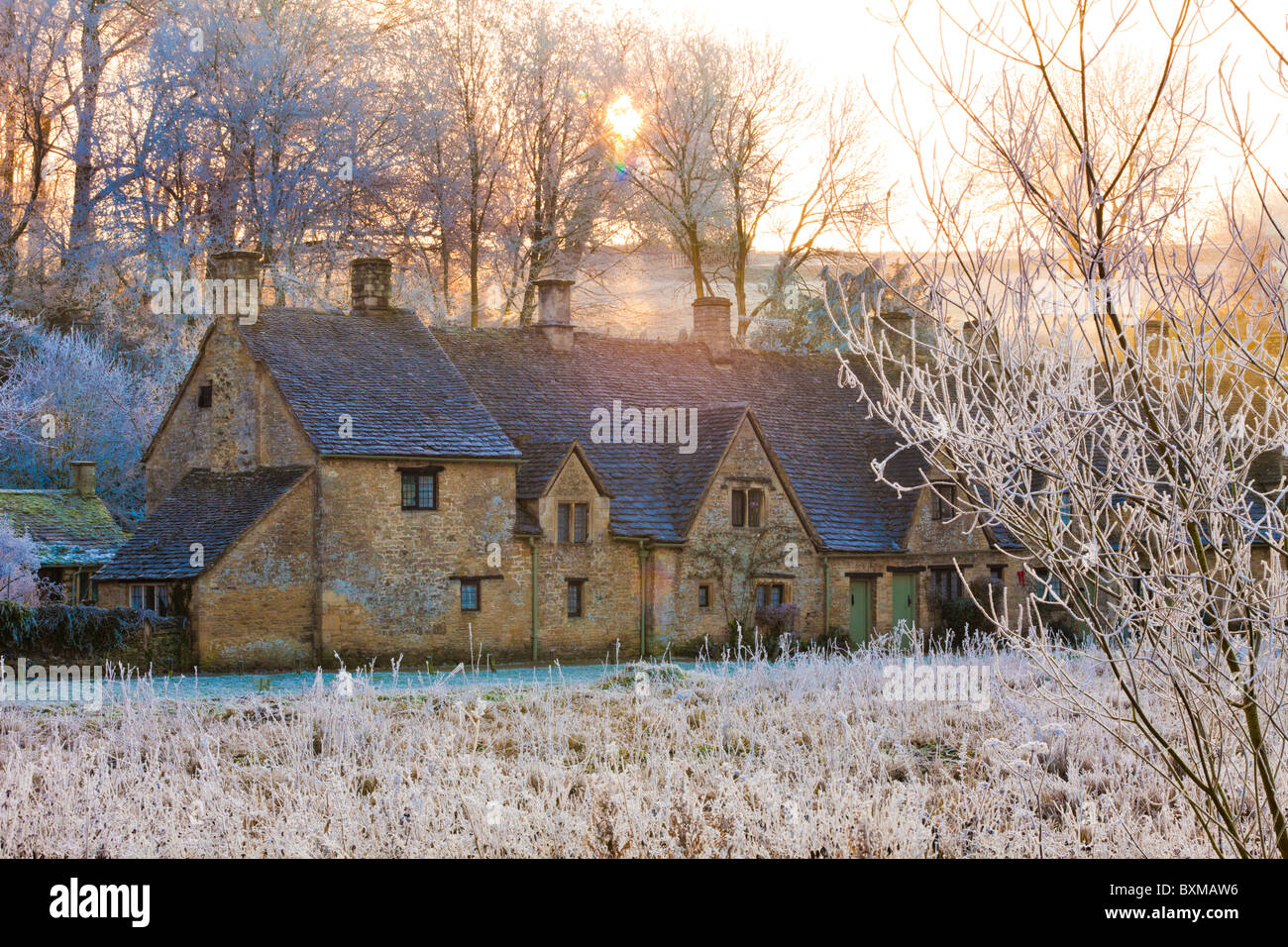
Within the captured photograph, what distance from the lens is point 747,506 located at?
110 feet

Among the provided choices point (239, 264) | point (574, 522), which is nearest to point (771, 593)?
point (574, 522)

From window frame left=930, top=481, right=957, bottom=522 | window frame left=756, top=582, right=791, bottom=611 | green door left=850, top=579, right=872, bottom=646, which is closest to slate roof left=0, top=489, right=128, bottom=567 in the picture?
window frame left=756, top=582, right=791, bottom=611

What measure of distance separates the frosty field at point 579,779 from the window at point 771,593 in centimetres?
1321

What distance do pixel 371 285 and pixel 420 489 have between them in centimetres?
748

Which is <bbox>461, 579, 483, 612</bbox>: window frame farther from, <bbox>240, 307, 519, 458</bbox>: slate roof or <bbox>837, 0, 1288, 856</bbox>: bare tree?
<bbox>837, 0, 1288, 856</bbox>: bare tree

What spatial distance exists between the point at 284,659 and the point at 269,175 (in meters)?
20.1

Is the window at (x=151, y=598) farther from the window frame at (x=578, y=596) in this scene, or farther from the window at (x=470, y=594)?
the window frame at (x=578, y=596)

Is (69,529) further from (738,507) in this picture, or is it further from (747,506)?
(747,506)

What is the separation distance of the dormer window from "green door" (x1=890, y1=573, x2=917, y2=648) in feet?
38.6

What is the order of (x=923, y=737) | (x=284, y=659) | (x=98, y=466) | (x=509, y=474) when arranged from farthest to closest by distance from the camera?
1. (x=98, y=466)
2. (x=509, y=474)
3. (x=284, y=659)
4. (x=923, y=737)

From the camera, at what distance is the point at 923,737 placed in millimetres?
16531

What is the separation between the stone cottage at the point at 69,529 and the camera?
111 feet
